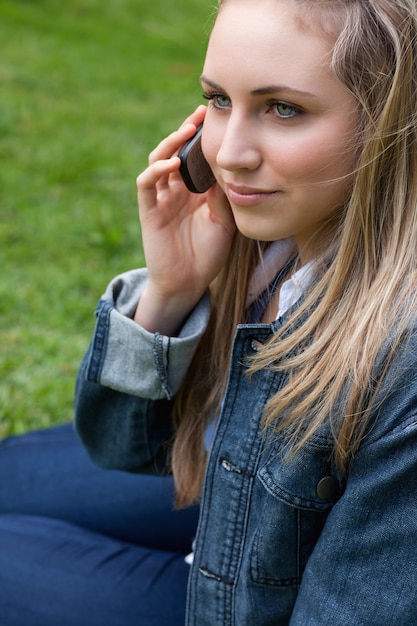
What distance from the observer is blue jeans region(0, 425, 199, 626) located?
189cm

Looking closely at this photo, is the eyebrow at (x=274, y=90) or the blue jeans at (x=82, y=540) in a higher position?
the eyebrow at (x=274, y=90)

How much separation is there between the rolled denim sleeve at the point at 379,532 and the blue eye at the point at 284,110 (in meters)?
0.41

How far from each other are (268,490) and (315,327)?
0.96ft

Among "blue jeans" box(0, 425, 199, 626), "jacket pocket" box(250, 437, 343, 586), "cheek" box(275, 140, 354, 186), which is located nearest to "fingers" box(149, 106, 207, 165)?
"cheek" box(275, 140, 354, 186)

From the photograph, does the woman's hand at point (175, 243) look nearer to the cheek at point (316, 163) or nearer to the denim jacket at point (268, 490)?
the denim jacket at point (268, 490)

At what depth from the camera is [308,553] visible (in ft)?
5.05

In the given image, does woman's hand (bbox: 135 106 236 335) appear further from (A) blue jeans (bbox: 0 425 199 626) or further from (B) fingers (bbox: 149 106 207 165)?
(A) blue jeans (bbox: 0 425 199 626)

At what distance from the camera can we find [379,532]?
4.44ft

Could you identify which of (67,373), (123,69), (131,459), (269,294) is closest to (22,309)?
(67,373)

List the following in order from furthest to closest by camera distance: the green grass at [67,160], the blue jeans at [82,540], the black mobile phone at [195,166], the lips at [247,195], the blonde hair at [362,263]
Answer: the green grass at [67,160]
the blue jeans at [82,540]
the black mobile phone at [195,166]
the lips at [247,195]
the blonde hair at [362,263]

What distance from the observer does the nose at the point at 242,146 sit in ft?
4.65

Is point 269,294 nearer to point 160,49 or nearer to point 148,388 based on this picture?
point 148,388

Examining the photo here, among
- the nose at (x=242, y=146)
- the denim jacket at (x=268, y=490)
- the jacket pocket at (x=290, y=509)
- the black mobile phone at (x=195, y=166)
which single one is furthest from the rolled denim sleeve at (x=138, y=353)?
the nose at (x=242, y=146)

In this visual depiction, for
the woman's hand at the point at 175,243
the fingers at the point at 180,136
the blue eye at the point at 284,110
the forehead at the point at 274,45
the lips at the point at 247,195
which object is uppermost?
the forehead at the point at 274,45
